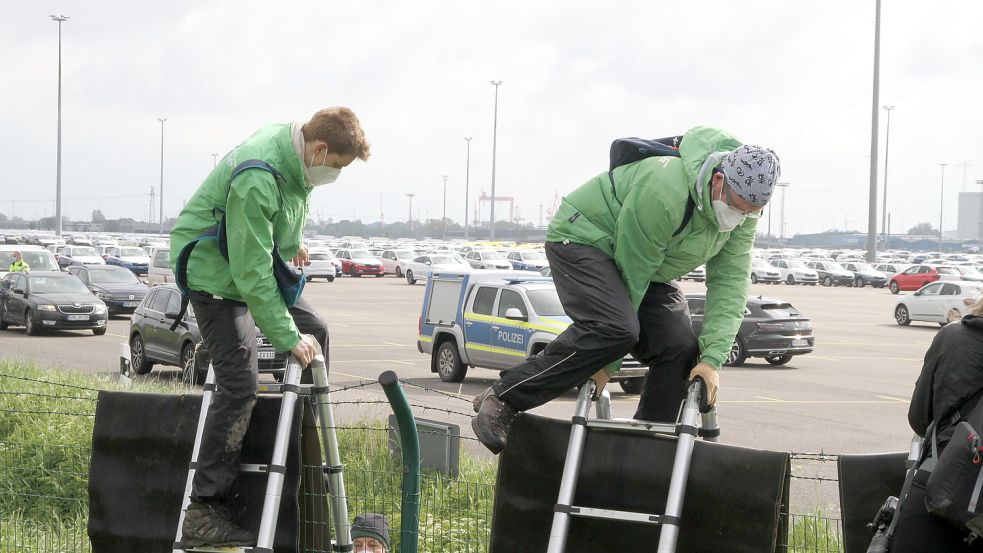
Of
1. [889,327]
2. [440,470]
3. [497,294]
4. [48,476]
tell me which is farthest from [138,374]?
[889,327]

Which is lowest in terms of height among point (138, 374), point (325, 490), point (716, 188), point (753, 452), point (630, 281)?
point (138, 374)

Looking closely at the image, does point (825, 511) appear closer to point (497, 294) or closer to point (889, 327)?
point (497, 294)

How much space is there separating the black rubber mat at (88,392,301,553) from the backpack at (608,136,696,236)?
205cm

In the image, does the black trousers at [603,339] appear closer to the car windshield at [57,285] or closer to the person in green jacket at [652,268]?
the person in green jacket at [652,268]

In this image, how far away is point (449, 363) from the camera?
2005 centimetres

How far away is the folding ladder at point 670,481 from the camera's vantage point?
3.84 m

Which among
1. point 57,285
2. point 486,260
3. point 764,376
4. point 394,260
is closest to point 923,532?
point 764,376

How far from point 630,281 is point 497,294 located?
1542cm

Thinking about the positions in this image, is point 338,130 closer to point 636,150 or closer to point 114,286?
point 636,150

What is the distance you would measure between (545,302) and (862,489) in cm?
1497

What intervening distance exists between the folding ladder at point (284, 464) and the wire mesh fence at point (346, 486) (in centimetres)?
9

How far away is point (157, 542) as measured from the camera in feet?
15.9

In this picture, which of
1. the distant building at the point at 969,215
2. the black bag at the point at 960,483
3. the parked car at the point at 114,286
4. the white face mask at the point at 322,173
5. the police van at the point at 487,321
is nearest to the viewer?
the black bag at the point at 960,483

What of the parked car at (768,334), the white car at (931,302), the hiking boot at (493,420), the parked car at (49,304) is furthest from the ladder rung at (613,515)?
the white car at (931,302)
